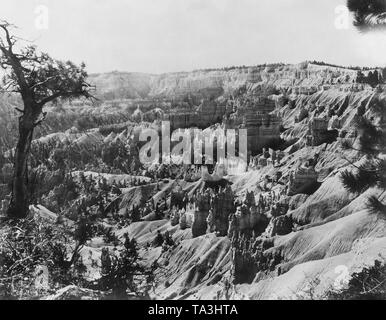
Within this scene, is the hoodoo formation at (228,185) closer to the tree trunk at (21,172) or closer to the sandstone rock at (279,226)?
the sandstone rock at (279,226)

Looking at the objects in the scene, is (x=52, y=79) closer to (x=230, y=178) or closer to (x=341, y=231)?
(x=341, y=231)

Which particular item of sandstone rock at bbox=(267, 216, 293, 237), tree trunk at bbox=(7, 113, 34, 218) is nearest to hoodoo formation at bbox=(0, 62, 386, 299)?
sandstone rock at bbox=(267, 216, 293, 237)

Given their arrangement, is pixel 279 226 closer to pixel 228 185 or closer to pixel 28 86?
pixel 228 185

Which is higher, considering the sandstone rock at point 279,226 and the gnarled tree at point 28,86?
the gnarled tree at point 28,86

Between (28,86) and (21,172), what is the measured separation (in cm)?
157

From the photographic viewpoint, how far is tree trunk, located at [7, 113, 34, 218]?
9.16 metres

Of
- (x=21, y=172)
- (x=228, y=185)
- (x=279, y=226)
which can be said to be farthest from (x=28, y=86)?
(x=228, y=185)

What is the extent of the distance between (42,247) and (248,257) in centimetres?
1928

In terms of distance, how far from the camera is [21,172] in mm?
9195

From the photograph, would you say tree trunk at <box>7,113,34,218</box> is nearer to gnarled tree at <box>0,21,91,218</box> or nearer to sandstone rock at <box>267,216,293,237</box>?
gnarled tree at <box>0,21,91,218</box>

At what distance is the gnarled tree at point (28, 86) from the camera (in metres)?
9.18

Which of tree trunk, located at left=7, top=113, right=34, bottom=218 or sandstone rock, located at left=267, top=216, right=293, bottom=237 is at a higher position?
tree trunk, located at left=7, top=113, right=34, bottom=218

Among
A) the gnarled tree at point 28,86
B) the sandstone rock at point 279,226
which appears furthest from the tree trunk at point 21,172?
the sandstone rock at point 279,226
